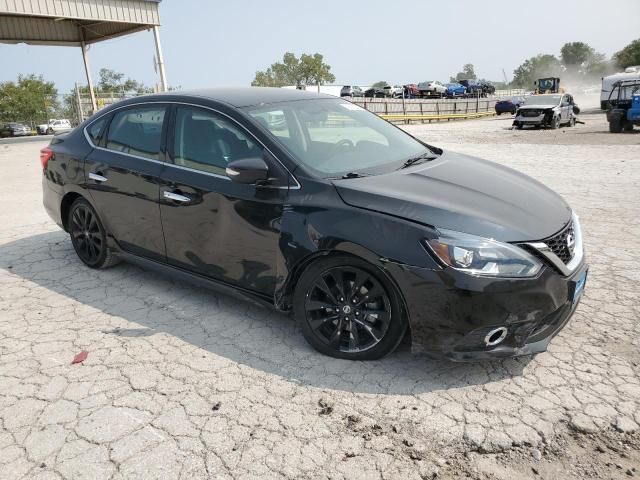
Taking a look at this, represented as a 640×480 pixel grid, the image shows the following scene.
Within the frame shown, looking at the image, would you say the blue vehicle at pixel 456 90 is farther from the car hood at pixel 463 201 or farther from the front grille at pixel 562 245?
the front grille at pixel 562 245

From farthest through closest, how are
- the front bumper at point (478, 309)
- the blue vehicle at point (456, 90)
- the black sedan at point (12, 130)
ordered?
the blue vehicle at point (456, 90) < the black sedan at point (12, 130) < the front bumper at point (478, 309)

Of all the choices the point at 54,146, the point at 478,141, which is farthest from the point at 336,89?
the point at 54,146

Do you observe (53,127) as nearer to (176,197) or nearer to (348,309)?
(176,197)

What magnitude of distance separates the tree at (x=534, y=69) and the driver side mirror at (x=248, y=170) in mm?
131938

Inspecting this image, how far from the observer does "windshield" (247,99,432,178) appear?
3.46m

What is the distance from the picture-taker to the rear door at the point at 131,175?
159 inches

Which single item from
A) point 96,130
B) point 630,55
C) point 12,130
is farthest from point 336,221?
point 630,55

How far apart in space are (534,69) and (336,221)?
143337mm

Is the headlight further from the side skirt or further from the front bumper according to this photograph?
the side skirt

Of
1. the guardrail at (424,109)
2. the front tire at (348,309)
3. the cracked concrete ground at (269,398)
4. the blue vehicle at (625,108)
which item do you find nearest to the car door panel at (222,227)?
the front tire at (348,309)

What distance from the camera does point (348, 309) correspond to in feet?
10.3

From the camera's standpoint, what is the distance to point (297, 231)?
3.18 metres

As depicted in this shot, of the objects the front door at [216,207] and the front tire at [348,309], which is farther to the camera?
the front door at [216,207]

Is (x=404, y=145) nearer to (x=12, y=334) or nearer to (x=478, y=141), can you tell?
(x=12, y=334)
